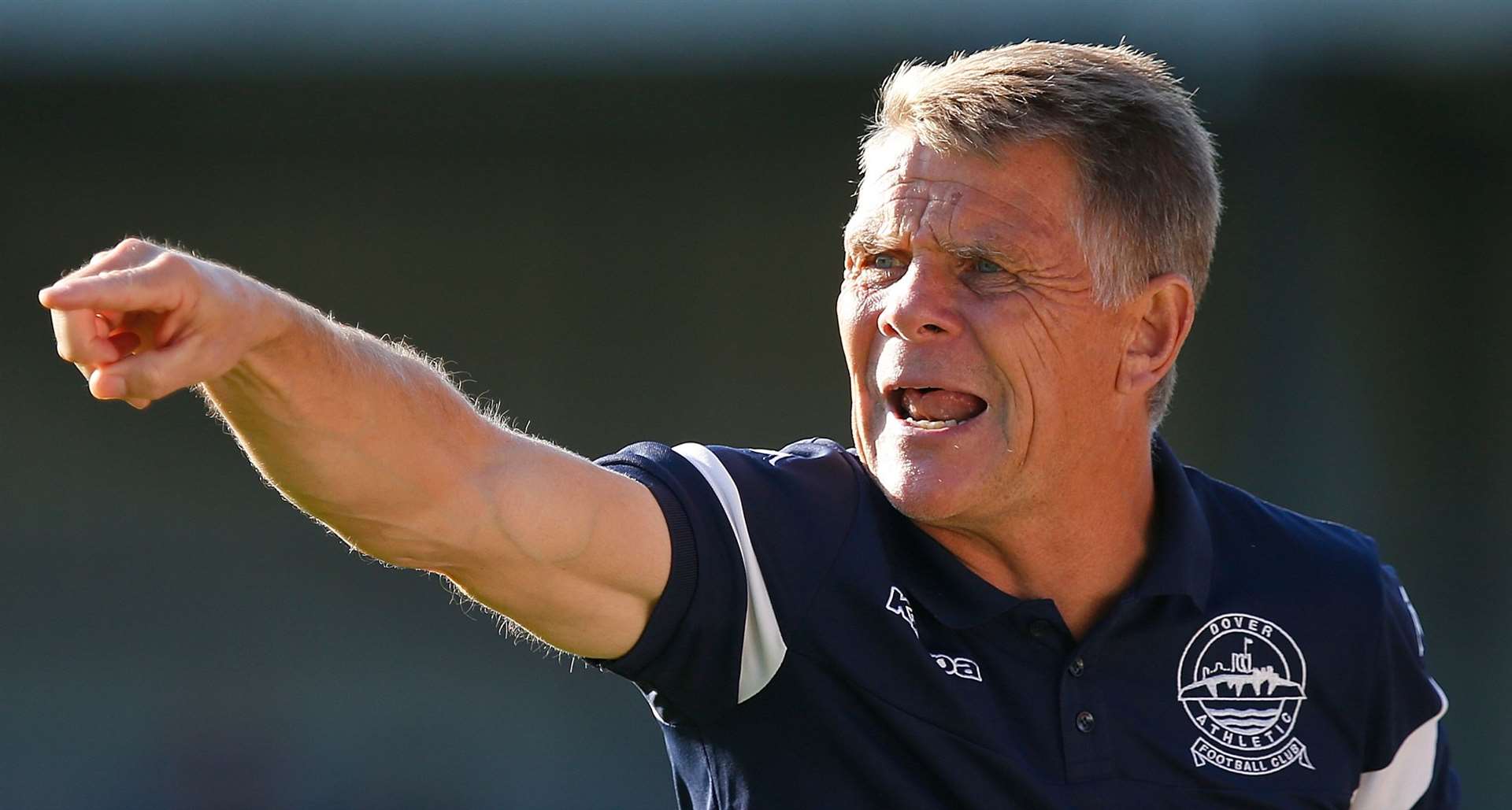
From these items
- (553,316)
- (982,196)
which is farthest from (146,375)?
(553,316)

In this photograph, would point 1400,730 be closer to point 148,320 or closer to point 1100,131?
point 1100,131

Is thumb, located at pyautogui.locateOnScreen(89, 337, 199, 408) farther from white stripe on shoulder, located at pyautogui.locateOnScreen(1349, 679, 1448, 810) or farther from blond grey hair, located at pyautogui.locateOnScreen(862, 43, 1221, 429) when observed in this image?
white stripe on shoulder, located at pyautogui.locateOnScreen(1349, 679, 1448, 810)

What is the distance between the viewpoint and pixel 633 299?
8.23 metres

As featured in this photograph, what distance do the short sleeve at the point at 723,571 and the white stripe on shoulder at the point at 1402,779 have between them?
2.93 ft

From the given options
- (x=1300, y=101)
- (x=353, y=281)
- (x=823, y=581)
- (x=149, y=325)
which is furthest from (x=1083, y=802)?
(x=353, y=281)

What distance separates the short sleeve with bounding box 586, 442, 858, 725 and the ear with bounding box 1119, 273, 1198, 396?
1.69 ft

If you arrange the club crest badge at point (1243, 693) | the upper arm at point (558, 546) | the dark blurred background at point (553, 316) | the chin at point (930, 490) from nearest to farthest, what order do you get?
the upper arm at point (558, 546) < the chin at point (930, 490) < the club crest badge at point (1243, 693) < the dark blurred background at point (553, 316)

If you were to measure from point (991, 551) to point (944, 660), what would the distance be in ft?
0.69

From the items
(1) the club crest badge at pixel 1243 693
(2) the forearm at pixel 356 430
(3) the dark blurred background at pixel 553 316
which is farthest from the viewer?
(3) the dark blurred background at pixel 553 316

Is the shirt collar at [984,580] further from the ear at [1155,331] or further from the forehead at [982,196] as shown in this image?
the forehead at [982,196]

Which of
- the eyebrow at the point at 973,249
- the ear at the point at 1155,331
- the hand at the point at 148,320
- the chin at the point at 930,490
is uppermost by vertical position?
the hand at the point at 148,320

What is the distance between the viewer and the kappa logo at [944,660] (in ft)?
7.46

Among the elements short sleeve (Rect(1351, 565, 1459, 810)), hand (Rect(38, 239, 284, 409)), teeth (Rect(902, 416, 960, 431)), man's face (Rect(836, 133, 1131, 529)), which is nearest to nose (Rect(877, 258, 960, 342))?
man's face (Rect(836, 133, 1131, 529))

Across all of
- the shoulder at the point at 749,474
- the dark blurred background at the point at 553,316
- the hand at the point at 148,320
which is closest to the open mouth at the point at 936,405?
the shoulder at the point at 749,474
